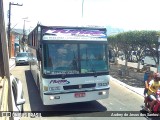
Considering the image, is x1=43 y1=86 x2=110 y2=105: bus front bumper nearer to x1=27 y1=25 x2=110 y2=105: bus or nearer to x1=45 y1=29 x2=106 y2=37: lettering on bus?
x1=27 y1=25 x2=110 y2=105: bus

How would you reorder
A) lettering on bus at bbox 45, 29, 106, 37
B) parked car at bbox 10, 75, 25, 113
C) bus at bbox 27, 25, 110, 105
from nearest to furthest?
1. parked car at bbox 10, 75, 25, 113
2. bus at bbox 27, 25, 110, 105
3. lettering on bus at bbox 45, 29, 106, 37

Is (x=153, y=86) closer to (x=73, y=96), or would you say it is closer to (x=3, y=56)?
(x=73, y=96)

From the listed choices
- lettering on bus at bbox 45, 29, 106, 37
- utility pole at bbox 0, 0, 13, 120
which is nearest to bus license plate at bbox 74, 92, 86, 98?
lettering on bus at bbox 45, 29, 106, 37

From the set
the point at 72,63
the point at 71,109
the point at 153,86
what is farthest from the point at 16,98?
the point at 153,86

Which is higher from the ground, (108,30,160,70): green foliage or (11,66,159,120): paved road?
(108,30,160,70): green foliage

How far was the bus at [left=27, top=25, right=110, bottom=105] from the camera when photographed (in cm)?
911

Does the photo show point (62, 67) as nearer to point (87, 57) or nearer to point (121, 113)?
point (87, 57)

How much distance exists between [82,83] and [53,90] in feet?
3.73

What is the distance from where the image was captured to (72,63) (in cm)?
941

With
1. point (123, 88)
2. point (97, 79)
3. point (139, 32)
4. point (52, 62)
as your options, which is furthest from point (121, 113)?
point (139, 32)

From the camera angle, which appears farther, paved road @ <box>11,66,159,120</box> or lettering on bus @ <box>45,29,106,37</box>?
lettering on bus @ <box>45,29,106,37</box>

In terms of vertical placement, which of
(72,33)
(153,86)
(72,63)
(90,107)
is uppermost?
(72,33)

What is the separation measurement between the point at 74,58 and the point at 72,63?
0.67 ft

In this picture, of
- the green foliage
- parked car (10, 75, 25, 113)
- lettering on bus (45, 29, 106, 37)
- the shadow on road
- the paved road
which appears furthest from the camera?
the green foliage
